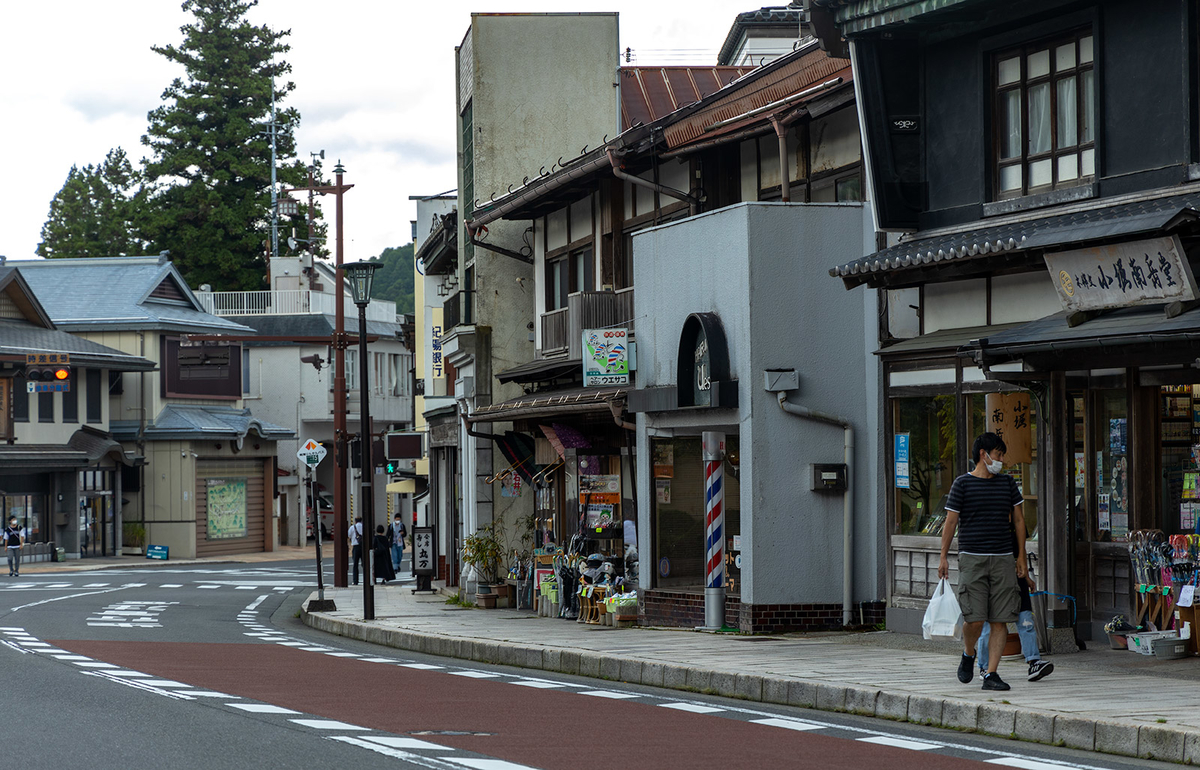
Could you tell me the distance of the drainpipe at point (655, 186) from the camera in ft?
64.8

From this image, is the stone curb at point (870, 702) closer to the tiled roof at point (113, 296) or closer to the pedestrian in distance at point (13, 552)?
the pedestrian in distance at point (13, 552)

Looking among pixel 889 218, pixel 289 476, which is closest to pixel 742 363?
pixel 889 218

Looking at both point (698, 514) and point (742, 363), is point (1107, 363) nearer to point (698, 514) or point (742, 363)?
point (742, 363)

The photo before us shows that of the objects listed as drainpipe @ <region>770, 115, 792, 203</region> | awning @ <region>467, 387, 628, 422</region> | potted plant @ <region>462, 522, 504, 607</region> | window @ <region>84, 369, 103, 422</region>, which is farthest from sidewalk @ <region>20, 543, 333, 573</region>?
drainpipe @ <region>770, 115, 792, 203</region>

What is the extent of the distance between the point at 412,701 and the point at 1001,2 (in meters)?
8.47

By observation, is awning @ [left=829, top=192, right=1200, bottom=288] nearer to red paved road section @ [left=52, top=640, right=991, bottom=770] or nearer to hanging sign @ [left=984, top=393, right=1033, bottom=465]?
hanging sign @ [left=984, top=393, right=1033, bottom=465]

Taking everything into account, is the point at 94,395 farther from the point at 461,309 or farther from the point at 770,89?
the point at 770,89

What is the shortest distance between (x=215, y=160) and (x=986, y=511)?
60920 millimetres

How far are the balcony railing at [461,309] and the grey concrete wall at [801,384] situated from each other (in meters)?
11.4

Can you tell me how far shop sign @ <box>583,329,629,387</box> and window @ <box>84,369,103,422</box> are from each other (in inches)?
1406

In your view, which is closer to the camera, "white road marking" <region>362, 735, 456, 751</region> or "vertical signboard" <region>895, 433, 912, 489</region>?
"white road marking" <region>362, 735, 456, 751</region>

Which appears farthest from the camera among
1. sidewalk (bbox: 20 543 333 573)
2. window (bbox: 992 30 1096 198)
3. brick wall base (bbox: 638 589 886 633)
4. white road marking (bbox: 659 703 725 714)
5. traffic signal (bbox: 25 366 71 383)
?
sidewalk (bbox: 20 543 333 573)

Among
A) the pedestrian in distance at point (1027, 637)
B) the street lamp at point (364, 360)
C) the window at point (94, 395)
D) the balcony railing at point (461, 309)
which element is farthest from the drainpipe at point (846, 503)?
the window at point (94, 395)

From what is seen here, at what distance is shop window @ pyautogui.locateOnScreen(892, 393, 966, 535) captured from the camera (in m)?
15.2
